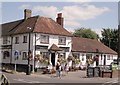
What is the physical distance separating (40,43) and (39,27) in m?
2.50

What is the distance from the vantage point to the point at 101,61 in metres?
49.1

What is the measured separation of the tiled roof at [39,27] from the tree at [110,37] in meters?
33.5

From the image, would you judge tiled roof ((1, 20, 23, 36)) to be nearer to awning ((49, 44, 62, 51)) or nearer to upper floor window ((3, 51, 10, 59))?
upper floor window ((3, 51, 10, 59))

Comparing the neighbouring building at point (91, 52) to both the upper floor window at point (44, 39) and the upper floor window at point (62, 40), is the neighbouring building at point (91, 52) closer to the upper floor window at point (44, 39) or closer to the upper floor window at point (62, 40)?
the upper floor window at point (62, 40)

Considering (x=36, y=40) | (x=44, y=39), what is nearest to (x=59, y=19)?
(x=44, y=39)

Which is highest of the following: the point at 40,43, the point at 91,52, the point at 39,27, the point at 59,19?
the point at 59,19

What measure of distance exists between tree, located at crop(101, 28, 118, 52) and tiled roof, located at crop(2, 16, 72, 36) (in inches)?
1319

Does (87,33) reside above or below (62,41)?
above

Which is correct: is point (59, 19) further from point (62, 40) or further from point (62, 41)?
point (62, 41)

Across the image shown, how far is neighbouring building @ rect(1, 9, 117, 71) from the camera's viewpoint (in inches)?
1479

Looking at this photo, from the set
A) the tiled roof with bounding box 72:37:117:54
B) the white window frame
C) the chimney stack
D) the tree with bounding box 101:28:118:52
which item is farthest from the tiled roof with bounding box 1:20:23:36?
the tree with bounding box 101:28:118:52

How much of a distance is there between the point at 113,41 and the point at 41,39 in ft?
134

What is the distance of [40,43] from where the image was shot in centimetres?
3769

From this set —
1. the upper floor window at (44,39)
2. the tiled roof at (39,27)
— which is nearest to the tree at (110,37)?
the tiled roof at (39,27)
